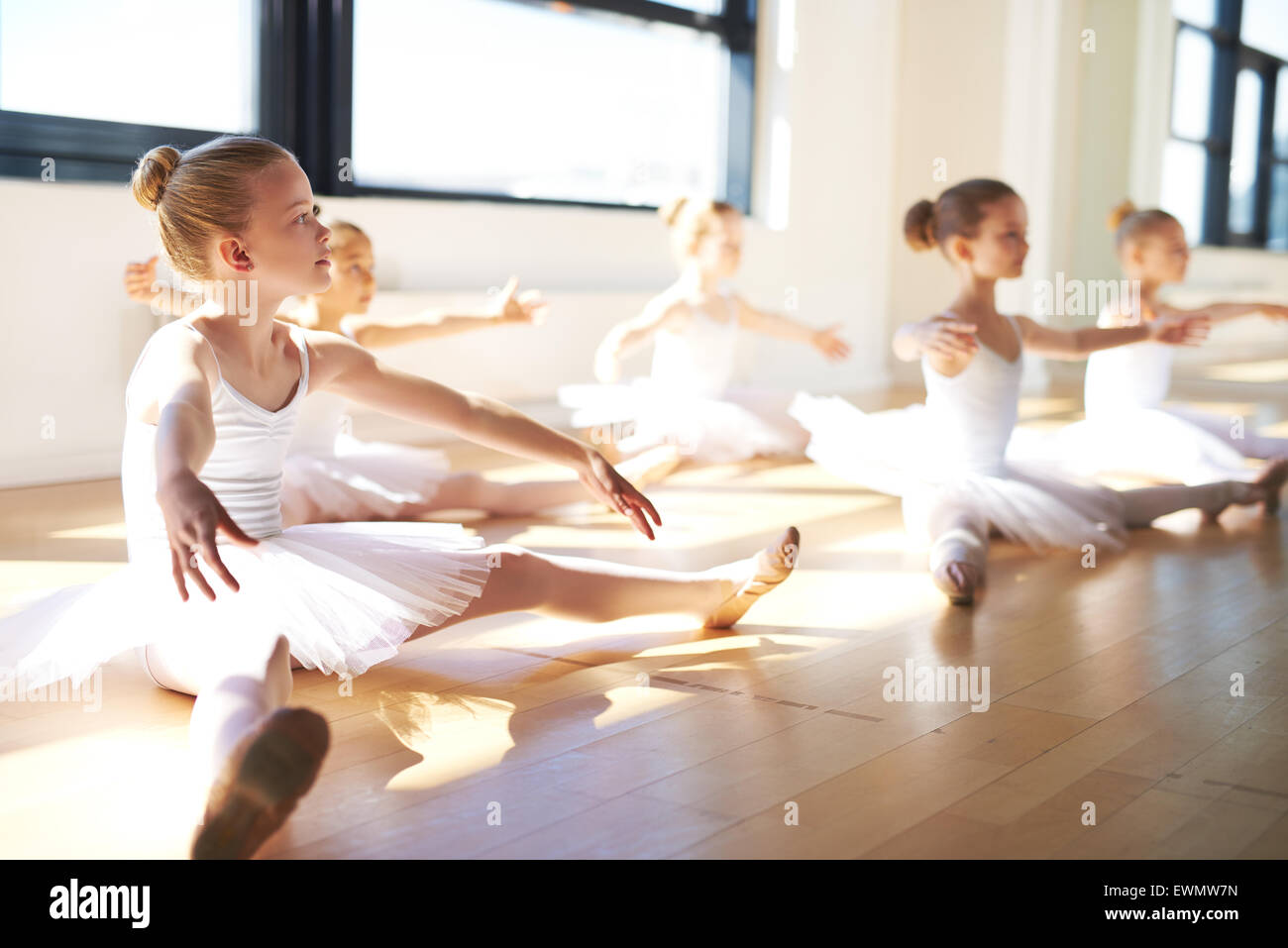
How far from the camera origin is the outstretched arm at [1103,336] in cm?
280

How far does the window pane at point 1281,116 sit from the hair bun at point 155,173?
417 cm

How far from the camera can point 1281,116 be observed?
4.61 m

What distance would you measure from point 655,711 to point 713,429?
212 centimetres

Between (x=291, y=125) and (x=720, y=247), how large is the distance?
1.28m

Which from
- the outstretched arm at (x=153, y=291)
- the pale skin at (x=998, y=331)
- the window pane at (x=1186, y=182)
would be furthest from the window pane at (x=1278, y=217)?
the outstretched arm at (x=153, y=291)

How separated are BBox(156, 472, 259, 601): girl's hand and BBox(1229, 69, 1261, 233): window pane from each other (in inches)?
172

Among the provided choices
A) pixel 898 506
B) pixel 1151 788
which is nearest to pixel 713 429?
pixel 898 506

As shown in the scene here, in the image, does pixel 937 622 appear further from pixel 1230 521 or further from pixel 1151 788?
pixel 1230 521

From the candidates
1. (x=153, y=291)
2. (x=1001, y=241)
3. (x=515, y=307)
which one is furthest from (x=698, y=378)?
(x=153, y=291)

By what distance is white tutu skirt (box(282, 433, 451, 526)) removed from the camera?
264cm

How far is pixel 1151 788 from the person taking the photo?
52.4 inches

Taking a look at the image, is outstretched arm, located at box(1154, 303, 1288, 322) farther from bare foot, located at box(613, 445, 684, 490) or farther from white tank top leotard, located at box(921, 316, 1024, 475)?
bare foot, located at box(613, 445, 684, 490)

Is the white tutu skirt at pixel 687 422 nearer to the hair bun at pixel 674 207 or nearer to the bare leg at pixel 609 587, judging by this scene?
the hair bun at pixel 674 207

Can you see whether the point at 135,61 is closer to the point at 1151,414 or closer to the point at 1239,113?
the point at 1151,414
